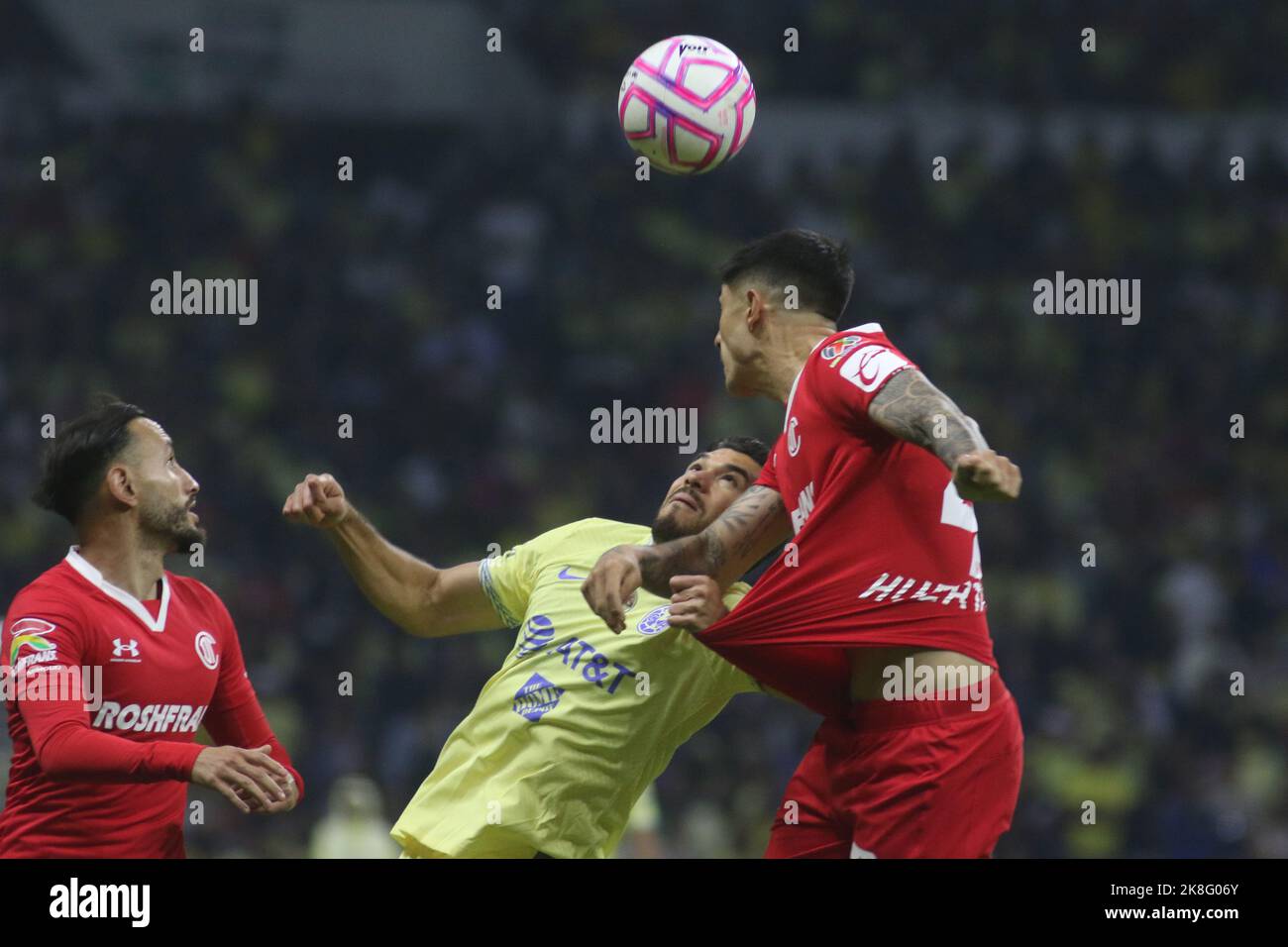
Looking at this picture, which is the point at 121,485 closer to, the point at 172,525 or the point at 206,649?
the point at 172,525

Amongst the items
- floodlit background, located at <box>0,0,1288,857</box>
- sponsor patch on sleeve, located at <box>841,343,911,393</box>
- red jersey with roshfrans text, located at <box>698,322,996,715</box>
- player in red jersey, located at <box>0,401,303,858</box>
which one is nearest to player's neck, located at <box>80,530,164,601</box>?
player in red jersey, located at <box>0,401,303,858</box>

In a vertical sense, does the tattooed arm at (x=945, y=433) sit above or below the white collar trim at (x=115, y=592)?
above

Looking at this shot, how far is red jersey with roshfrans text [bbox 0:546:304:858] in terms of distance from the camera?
426 cm

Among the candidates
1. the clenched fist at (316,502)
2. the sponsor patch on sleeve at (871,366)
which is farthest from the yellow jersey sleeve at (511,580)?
the sponsor patch on sleeve at (871,366)

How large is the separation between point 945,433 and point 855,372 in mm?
421

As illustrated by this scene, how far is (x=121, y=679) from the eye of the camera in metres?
4.54

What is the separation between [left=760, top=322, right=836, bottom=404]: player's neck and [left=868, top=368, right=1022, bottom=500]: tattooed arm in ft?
2.19

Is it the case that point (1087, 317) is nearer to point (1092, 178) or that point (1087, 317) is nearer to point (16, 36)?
point (1092, 178)

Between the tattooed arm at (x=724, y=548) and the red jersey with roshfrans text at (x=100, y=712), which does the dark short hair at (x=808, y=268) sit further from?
the red jersey with roshfrans text at (x=100, y=712)

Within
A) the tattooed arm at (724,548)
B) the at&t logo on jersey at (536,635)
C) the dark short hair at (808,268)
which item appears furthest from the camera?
the at&t logo on jersey at (536,635)

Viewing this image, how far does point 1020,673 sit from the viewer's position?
489 inches

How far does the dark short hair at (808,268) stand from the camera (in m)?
4.81

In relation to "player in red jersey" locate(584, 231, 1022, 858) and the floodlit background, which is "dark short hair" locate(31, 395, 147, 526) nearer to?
"player in red jersey" locate(584, 231, 1022, 858)

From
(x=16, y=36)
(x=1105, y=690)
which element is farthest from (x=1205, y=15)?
(x=16, y=36)
